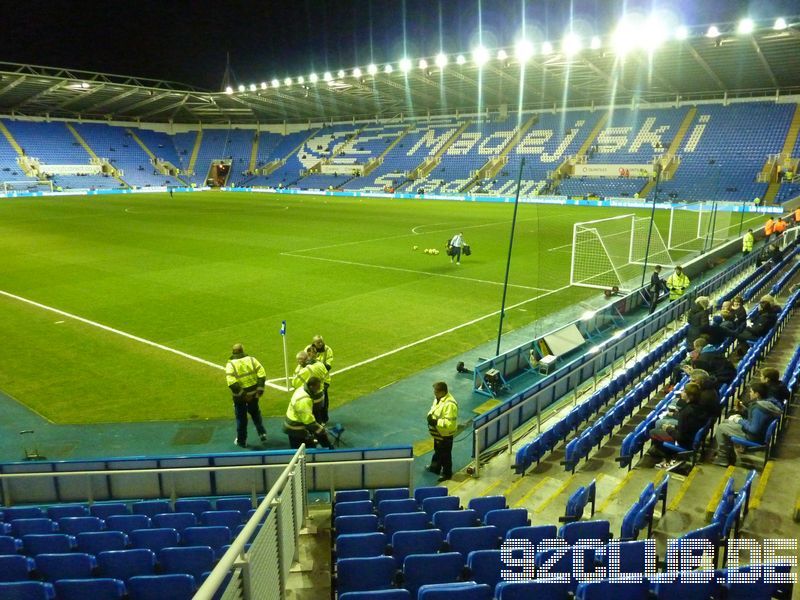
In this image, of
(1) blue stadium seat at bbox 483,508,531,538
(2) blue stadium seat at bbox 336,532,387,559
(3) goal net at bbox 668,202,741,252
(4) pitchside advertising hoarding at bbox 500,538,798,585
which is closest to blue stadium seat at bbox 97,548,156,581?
(2) blue stadium seat at bbox 336,532,387,559

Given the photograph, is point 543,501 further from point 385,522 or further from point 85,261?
point 85,261

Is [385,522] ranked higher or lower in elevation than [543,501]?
higher

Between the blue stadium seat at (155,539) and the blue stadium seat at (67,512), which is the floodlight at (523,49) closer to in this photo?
the blue stadium seat at (67,512)

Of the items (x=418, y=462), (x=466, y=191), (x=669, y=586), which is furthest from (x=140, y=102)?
A: (x=669, y=586)

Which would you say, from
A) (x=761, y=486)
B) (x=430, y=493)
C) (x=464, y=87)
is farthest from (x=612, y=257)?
(x=464, y=87)

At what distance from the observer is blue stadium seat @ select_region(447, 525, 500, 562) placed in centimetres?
520

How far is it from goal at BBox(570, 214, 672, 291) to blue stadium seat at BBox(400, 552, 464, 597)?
15.6 meters

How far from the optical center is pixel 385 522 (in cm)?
579

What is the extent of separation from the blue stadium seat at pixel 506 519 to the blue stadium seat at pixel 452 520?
6.3 inches

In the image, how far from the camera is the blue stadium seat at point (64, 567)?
488cm

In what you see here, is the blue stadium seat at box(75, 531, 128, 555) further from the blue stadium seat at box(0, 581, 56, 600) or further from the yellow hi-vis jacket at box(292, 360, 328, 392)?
the yellow hi-vis jacket at box(292, 360, 328, 392)

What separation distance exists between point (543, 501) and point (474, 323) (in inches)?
364

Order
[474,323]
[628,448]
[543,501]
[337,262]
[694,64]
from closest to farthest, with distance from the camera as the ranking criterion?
[543,501] → [628,448] → [474,323] → [337,262] → [694,64]

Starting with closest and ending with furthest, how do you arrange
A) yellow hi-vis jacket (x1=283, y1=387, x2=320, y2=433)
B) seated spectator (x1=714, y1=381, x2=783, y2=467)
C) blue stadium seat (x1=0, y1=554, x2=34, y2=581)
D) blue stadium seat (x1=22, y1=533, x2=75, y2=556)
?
blue stadium seat (x1=0, y1=554, x2=34, y2=581) < blue stadium seat (x1=22, y1=533, x2=75, y2=556) < seated spectator (x1=714, y1=381, x2=783, y2=467) < yellow hi-vis jacket (x1=283, y1=387, x2=320, y2=433)
